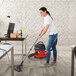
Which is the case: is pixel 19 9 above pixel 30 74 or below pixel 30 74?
above

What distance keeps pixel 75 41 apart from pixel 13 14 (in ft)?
7.70

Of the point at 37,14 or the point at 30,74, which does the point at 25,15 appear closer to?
the point at 37,14

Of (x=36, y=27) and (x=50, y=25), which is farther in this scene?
(x=36, y=27)

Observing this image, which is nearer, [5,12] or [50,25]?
[50,25]

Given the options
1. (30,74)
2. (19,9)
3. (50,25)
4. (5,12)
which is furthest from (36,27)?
(30,74)

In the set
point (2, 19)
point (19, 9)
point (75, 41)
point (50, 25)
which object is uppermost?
point (19, 9)

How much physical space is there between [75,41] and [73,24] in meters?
0.60

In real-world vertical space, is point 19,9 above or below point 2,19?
above

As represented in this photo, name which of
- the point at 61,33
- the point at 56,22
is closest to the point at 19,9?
the point at 56,22

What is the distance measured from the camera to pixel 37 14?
202 inches

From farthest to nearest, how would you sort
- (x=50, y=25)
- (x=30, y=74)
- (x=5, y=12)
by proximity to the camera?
1. (x=5, y=12)
2. (x=50, y=25)
3. (x=30, y=74)

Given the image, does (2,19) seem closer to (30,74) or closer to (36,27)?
(36,27)

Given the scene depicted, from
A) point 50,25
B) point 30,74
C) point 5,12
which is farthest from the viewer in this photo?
point 5,12

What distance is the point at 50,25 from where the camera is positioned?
3.26 meters
